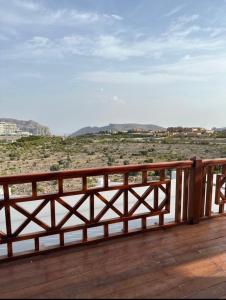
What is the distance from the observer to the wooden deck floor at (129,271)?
1873 mm

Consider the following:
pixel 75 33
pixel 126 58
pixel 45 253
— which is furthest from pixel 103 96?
pixel 45 253

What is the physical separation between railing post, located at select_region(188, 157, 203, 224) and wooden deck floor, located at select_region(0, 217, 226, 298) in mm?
363

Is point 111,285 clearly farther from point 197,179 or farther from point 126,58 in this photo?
point 126,58

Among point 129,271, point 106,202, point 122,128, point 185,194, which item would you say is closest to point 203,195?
point 185,194

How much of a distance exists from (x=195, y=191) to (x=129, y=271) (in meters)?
1.42

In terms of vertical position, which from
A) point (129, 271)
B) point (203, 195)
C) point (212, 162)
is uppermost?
point (212, 162)

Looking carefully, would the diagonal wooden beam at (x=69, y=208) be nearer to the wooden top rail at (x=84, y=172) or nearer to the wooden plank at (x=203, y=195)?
the wooden top rail at (x=84, y=172)

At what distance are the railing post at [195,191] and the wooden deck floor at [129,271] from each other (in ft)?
1.19

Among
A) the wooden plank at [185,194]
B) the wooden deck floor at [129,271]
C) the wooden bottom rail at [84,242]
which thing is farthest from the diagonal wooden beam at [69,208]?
the wooden plank at [185,194]

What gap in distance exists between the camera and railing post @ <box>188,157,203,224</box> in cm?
311

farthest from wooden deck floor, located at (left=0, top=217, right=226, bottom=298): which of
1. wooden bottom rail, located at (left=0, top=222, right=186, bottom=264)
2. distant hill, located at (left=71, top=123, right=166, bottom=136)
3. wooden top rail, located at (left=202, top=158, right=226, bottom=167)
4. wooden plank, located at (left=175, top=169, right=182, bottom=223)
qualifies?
distant hill, located at (left=71, top=123, right=166, bottom=136)

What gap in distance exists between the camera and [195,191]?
3.14 m

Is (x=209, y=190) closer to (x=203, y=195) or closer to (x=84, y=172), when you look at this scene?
(x=203, y=195)

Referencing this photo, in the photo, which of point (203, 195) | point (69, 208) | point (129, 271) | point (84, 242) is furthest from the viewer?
point (203, 195)
